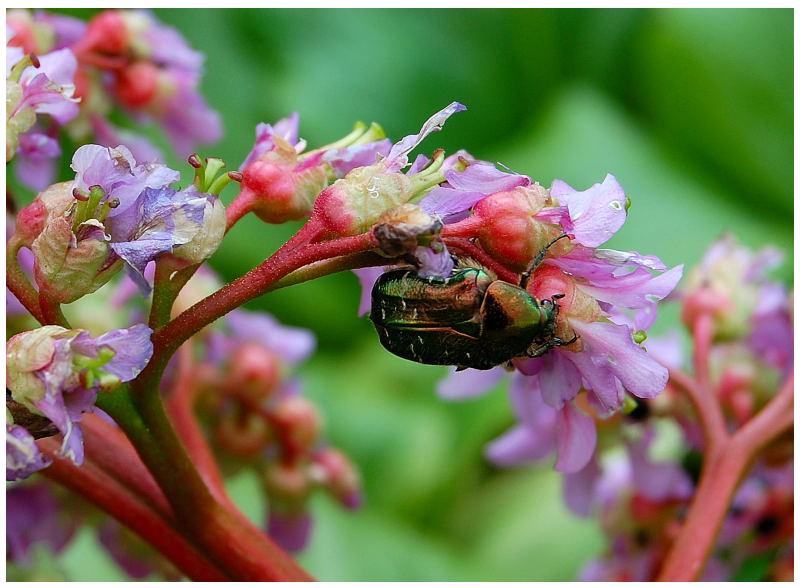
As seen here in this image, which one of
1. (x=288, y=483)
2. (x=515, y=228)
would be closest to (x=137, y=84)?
(x=288, y=483)

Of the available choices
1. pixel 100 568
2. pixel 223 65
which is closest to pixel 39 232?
pixel 100 568

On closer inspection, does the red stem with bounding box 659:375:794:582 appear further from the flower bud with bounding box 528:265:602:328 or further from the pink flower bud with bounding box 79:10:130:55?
the pink flower bud with bounding box 79:10:130:55

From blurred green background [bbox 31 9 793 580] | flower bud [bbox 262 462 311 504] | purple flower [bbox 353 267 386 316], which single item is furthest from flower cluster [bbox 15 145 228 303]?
blurred green background [bbox 31 9 793 580]

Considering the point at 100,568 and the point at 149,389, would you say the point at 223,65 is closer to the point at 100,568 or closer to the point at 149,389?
the point at 100,568

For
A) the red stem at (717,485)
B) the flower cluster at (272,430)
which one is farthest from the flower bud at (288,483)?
the red stem at (717,485)

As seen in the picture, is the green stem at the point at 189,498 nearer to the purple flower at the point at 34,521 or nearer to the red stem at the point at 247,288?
the red stem at the point at 247,288

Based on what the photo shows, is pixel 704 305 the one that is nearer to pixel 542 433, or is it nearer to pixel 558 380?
pixel 542 433
